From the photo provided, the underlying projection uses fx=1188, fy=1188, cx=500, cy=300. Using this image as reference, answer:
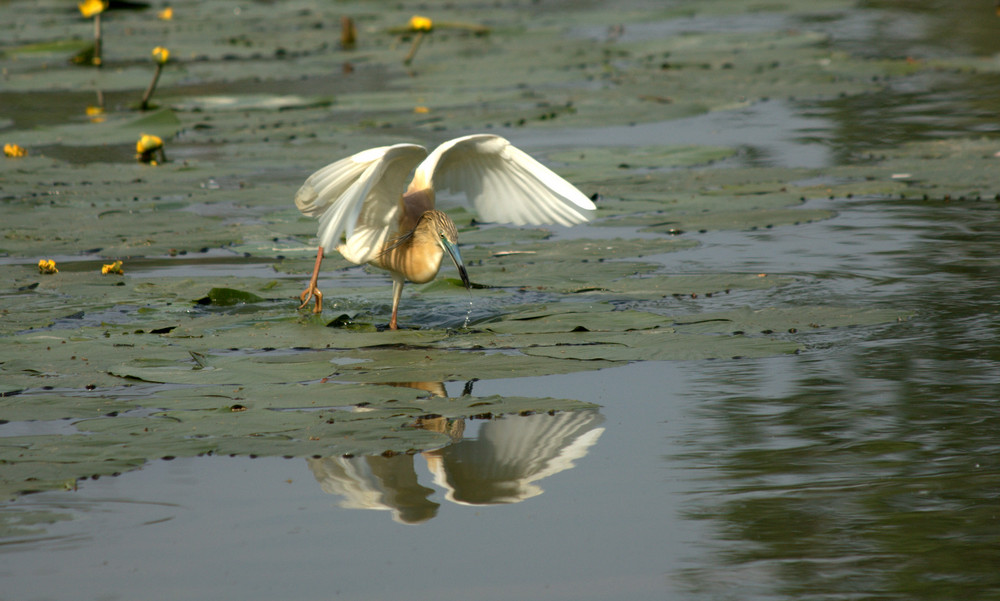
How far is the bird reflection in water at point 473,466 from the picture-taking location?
3176mm

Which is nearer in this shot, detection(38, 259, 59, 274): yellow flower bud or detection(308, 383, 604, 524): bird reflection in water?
detection(308, 383, 604, 524): bird reflection in water

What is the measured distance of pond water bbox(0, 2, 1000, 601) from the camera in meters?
2.70

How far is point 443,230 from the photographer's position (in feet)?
15.9

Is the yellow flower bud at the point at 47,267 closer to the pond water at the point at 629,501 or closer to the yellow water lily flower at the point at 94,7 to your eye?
the pond water at the point at 629,501

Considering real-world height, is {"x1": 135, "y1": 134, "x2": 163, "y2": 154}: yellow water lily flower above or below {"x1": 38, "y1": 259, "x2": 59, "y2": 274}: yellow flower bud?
above

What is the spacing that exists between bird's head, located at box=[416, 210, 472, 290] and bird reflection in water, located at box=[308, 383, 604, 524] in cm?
118

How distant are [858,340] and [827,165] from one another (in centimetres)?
374

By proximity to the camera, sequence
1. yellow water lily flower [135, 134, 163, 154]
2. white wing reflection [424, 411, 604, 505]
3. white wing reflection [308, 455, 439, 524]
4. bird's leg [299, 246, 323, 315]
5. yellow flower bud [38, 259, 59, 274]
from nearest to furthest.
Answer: white wing reflection [308, 455, 439, 524]
white wing reflection [424, 411, 604, 505]
bird's leg [299, 246, 323, 315]
yellow flower bud [38, 259, 59, 274]
yellow water lily flower [135, 134, 163, 154]

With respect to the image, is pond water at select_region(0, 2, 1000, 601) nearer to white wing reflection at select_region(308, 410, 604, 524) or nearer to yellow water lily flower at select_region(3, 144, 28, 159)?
white wing reflection at select_region(308, 410, 604, 524)

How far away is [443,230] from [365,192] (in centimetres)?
52

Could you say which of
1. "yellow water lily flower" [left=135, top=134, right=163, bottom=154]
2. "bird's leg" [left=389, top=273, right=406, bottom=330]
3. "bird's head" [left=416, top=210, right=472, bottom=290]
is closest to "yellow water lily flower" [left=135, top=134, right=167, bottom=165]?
"yellow water lily flower" [left=135, top=134, right=163, bottom=154]

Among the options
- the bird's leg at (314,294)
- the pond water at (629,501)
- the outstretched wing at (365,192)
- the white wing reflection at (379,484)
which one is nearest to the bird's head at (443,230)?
the outstretched wing at (365,192)

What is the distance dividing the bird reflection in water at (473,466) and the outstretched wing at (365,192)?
1.21 meters

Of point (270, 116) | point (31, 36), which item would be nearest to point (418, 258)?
point (270, 116)
